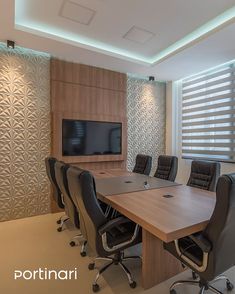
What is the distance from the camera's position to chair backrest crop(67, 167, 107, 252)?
1.66 metres

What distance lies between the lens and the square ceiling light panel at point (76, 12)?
2.54 m

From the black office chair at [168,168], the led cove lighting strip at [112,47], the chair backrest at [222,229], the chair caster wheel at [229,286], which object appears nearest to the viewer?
the chair backrest at [222,229]

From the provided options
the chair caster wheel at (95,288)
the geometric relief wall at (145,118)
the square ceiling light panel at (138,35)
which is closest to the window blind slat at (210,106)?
the geometric relief wall at (145,118)

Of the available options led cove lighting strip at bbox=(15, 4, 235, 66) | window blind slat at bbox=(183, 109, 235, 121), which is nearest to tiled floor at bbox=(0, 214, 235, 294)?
window blind slat at bbox=(183, 109, 235, 121)

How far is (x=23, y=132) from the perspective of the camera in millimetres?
3508

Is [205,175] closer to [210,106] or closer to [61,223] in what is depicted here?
[210,106]

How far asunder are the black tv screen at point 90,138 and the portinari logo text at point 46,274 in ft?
6.89

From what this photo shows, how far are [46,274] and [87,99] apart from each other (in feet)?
10.1

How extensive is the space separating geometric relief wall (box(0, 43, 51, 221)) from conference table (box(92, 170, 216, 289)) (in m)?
1.66

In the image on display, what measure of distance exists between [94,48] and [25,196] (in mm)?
2848

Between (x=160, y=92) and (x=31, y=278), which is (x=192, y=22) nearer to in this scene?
(x=160, y=92)

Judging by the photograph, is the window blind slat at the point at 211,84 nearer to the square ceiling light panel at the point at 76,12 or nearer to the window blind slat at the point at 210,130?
the window blind slat at the point at 210,130

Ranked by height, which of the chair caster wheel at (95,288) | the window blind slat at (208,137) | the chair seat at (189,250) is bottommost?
the chair caster wheel at (95,288)

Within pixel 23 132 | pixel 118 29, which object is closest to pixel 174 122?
pixel 118 29
